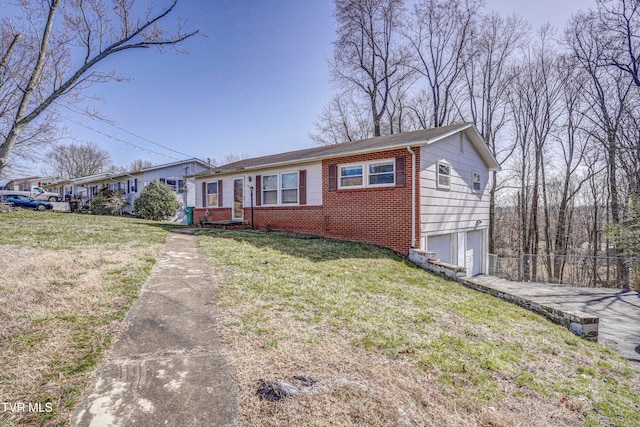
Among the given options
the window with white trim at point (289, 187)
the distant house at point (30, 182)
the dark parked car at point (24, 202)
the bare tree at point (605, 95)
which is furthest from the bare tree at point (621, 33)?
the distant house at point (30, 182)

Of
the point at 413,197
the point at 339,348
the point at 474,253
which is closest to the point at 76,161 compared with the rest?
the point at 413,197

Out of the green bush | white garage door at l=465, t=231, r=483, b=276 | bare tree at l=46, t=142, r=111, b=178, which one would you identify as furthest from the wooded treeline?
bare tree at l=46, t=142, r=111, b=178

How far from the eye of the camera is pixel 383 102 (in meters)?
21.6

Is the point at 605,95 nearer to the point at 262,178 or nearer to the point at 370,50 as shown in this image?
the point at 370,50

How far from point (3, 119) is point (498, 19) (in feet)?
83.3

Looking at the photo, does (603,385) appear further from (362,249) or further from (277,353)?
(362,249)

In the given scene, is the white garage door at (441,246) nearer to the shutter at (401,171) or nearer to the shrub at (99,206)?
the shutter at (401,171)

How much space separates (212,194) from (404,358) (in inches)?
550

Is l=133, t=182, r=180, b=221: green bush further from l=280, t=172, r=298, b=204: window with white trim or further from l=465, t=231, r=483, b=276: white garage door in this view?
l=465, t=231, r=483, b=276: white garage door

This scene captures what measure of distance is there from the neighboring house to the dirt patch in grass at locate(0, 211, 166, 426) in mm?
5653

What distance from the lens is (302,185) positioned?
11227 millimetres

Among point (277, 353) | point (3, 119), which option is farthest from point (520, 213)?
point (3, 119)

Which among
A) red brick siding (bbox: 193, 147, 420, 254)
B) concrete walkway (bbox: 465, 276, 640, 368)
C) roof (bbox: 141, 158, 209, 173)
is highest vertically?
roof (bbox: 141, 158, 209, 173)

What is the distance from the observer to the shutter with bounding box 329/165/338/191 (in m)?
10.2
